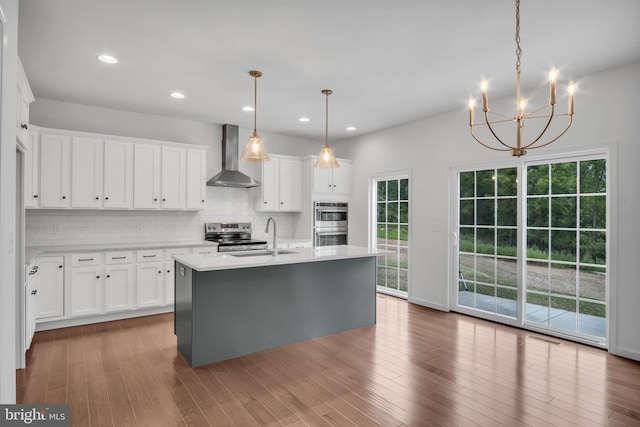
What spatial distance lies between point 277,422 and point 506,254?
3.45 meters

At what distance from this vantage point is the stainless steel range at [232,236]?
16.9ft

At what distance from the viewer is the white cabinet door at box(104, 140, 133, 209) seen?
15.1 feet

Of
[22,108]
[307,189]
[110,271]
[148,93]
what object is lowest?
[110,271]

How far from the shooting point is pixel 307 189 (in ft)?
20.5

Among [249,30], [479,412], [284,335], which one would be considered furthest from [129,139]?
[479,412]

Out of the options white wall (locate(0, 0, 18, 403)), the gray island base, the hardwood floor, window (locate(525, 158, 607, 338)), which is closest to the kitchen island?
the gray island base

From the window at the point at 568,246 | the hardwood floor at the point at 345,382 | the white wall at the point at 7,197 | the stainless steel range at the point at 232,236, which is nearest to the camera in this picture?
the white wall at the point at 7,197

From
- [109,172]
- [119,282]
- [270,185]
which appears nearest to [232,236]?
[270,185]

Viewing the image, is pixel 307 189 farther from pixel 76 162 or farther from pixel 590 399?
pixel 590 399

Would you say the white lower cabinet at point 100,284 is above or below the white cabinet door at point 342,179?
below

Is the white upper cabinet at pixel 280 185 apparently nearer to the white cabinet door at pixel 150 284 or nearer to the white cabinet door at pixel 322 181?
the white cabinet door at pixel 322 181

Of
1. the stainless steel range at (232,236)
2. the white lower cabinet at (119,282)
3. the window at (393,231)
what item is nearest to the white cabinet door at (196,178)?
the stainless steel range at (232,236)

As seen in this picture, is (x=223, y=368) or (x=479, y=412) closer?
(x=479, y=412)

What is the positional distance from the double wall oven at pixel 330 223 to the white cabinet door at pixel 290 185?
36 cm
